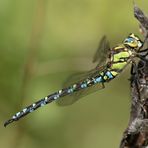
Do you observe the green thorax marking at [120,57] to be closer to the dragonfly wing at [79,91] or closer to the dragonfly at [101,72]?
the dragonfly at [101,72]

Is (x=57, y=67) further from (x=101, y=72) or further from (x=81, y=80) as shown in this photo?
(x=101, y=72)

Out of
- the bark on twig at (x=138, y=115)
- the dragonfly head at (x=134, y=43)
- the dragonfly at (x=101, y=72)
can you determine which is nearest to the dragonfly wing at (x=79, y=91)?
the dragonfly at (x=101, y=72)

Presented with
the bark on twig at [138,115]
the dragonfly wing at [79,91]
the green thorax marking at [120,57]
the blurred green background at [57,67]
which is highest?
the blurred green background at [57,67]

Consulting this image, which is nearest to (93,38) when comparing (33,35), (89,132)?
(33,35)

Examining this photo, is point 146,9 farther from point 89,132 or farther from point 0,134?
point 0,134

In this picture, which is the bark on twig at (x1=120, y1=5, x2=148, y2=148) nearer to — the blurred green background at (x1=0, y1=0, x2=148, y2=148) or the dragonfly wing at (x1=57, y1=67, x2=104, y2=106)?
the dragonfly wing at (x1=57, y1=67, x2=104, y2=106)
